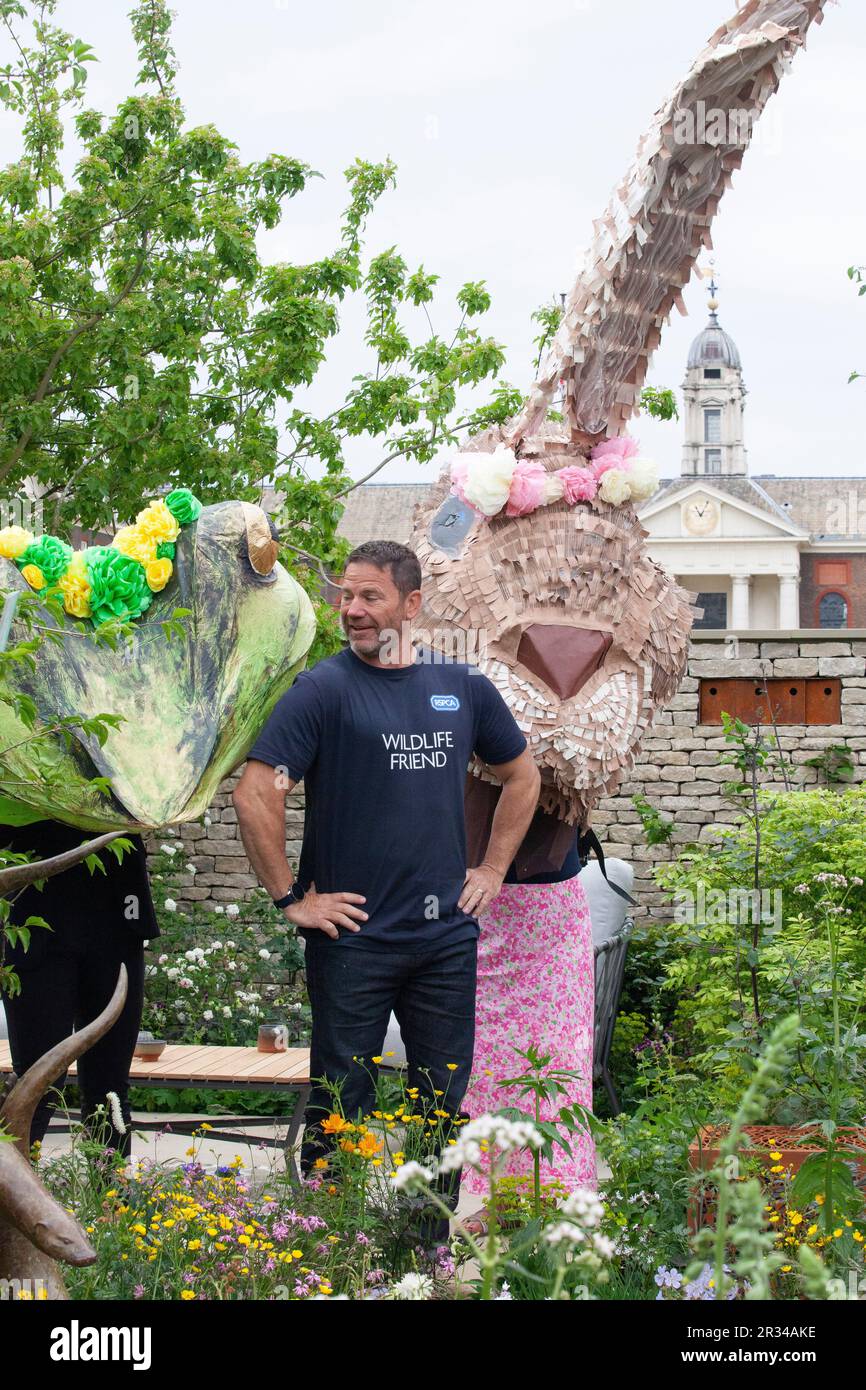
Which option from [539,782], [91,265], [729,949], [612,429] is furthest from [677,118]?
[91,265]

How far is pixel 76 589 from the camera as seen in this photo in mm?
3762

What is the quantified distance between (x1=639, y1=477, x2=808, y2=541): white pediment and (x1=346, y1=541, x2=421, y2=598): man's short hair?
53811mm

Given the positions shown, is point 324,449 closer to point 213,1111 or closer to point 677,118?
point 213,1111

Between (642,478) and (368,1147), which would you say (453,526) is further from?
(368,1147)

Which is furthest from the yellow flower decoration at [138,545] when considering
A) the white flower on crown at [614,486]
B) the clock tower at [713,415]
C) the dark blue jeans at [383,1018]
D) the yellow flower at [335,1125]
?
the clock tower at [713,415]

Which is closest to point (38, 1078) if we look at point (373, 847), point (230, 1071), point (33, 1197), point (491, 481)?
point (33, 1197)

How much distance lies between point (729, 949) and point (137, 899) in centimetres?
251

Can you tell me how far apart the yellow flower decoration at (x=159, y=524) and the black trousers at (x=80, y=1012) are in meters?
1.08

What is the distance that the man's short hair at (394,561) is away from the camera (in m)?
3.53

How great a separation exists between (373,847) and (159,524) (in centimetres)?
108

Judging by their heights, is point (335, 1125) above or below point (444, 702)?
below

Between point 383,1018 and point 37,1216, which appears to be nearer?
point 37,1216

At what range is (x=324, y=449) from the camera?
9.16 metres

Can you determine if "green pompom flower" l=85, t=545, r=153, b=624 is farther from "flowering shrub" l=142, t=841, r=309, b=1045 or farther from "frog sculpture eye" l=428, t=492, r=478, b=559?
"flowering shrub" l=142, t=841, r=309, b=1045
